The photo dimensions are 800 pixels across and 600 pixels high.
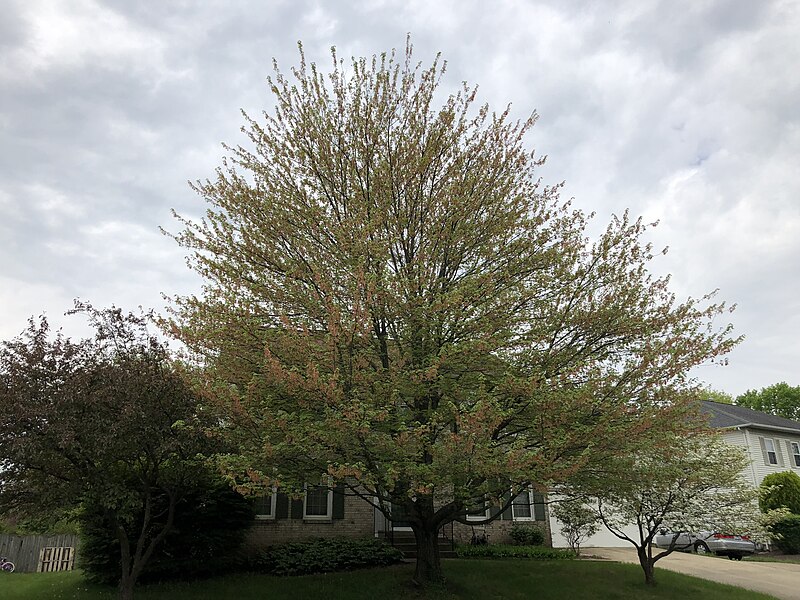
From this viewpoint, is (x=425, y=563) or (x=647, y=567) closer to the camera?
(x=425, y=563)

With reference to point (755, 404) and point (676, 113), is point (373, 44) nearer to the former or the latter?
point (676, 113)

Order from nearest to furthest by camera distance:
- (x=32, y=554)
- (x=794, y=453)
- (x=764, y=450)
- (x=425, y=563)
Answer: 1. (x=425, y=563)
2. (x=32, y=554)
3. (x=764, y=450)
4. (x=794, y=453)

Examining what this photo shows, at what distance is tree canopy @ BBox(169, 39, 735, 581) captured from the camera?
841 cm

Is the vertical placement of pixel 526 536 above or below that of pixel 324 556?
above

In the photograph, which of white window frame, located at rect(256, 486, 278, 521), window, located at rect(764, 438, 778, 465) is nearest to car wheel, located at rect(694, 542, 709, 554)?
window, located at rect(764, 438, 778, 465)

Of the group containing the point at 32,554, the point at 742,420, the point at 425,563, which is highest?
the point at 742,420

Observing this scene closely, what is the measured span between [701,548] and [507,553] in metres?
12.9

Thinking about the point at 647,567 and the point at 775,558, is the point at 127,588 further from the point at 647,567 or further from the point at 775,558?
the point at 775,558

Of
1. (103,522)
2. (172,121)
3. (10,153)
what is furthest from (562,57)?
(103,522)

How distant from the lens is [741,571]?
55.4 ft

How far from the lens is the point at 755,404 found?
200ft

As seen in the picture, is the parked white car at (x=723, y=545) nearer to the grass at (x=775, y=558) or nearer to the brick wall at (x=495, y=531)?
the grass at (x=775, y=558)

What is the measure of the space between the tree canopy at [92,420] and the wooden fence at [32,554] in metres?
8.38

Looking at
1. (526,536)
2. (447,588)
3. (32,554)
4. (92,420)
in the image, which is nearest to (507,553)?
(526,536)
